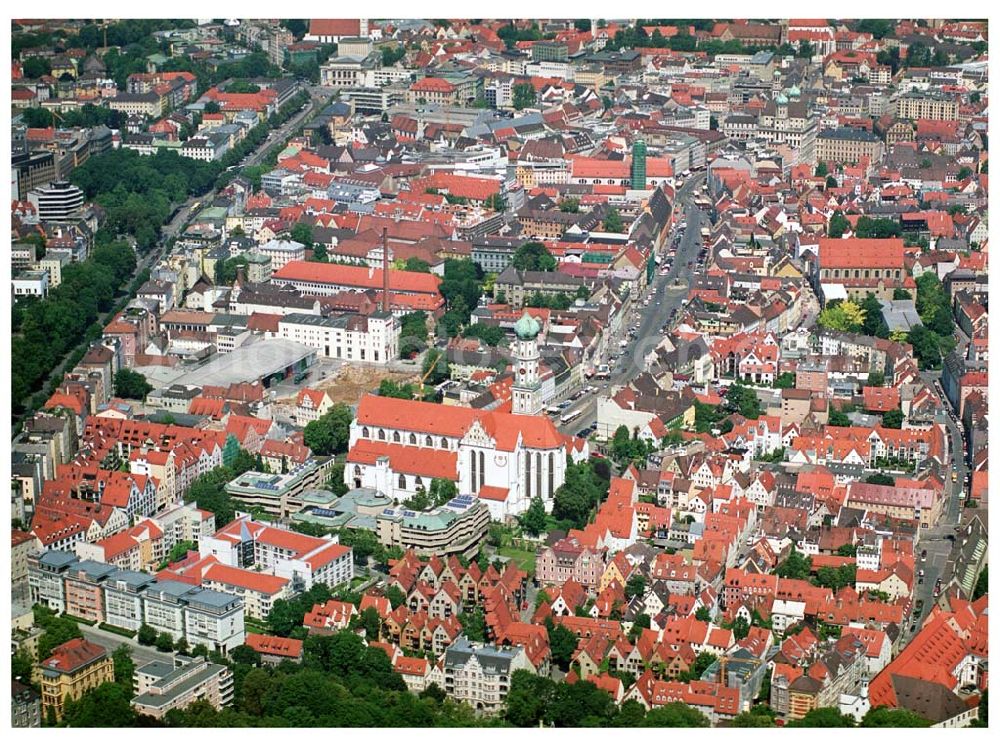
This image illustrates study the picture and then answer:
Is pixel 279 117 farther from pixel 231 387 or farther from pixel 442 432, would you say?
pixel 442 432

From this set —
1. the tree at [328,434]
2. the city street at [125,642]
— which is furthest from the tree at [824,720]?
the tree at [328,434]

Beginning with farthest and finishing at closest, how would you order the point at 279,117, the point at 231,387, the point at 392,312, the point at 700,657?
the point at 279,117 < the point at 392,312 < the point at 231,387 < the point at 700,657

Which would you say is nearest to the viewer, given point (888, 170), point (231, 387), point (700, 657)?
point (700, 657)

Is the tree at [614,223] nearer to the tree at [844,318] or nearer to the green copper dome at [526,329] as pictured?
the tree at [844,318]

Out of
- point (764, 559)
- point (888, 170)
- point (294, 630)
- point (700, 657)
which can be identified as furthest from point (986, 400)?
point (888, 170)

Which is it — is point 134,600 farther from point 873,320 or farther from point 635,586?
point 873,320

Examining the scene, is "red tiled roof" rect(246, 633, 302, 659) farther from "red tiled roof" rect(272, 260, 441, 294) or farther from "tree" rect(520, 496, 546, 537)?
"red tiled roof" rect(272, 260, 441, 294)

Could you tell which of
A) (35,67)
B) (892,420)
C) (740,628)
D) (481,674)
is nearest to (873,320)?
(892,420)
